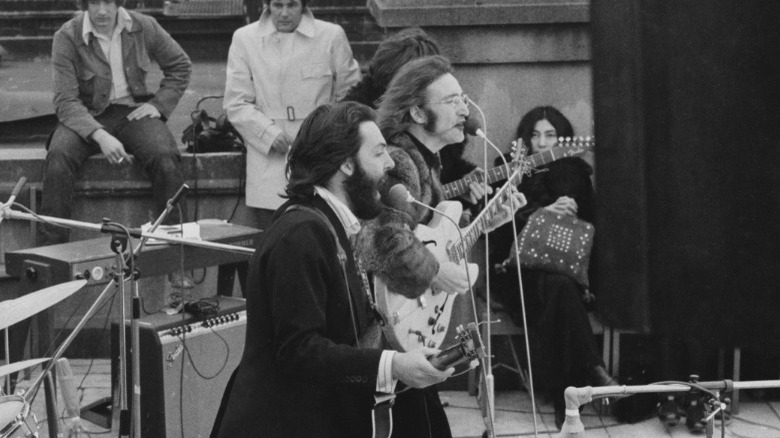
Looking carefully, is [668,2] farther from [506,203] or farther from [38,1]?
[38,1]

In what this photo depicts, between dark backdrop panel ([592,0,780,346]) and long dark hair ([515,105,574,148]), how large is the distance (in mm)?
5700

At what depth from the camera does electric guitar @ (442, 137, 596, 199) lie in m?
6.16

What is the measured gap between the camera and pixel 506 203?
5812 millimetres

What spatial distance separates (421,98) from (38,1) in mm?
6916

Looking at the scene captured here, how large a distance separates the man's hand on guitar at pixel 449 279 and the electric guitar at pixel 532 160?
28.4 inches

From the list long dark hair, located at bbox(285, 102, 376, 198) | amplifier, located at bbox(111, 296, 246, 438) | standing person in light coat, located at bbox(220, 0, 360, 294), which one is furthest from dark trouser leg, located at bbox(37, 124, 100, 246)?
long dark hair, located at bbox(285, 102, 376, 198)

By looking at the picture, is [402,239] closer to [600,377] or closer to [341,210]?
[341,210]

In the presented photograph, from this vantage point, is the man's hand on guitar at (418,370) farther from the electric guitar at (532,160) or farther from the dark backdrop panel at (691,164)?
the electric guitar at (532,160)

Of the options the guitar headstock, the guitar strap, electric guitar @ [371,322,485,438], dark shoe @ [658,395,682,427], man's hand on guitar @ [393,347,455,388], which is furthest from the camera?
dark shoe @ [658,395,682,427]

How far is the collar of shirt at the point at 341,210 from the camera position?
391 centimetres

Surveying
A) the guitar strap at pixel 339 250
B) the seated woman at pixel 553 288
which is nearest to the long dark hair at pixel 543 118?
the seated woman at pixel 553 288

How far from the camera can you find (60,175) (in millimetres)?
7129

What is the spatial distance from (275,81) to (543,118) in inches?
61.3

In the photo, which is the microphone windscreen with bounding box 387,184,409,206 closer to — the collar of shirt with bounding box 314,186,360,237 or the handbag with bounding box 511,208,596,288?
the collar of shirt with bounding box 314,186,360,237
